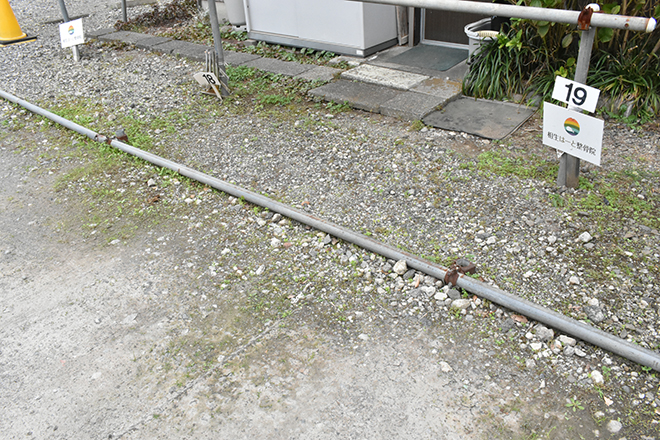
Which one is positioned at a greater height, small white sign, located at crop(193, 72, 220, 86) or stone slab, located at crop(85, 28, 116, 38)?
stone slab, located at crop(85, 28, 116, 38)

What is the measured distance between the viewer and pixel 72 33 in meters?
6.84

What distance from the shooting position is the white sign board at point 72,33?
22.1 feet

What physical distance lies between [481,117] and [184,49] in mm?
4345

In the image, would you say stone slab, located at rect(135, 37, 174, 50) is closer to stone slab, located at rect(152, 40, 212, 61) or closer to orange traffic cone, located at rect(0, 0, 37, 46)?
stone slab, located at rect(152, 40, 212, 61)

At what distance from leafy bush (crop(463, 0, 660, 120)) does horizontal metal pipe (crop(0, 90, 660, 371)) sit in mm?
Answer: 2432

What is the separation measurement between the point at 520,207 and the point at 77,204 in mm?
3177

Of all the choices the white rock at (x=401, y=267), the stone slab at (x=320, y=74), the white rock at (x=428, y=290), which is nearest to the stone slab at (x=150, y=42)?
the stone slab at (x=320, y=74)

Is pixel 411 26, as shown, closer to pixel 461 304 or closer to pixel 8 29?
pixel 461 304

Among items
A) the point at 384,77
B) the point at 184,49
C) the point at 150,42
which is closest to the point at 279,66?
the point at 384,77

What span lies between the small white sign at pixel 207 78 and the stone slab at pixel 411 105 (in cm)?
182

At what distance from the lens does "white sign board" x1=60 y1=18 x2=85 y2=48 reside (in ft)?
22.1

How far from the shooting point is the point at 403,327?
7.91 feet

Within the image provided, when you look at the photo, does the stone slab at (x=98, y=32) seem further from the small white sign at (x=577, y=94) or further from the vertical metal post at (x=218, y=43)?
the small white sign at (x=577, y=94)

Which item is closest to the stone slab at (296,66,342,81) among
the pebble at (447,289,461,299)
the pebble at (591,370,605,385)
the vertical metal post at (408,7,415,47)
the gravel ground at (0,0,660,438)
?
the gravel ground at (0,0,660,438)
